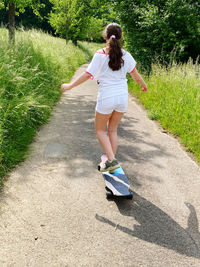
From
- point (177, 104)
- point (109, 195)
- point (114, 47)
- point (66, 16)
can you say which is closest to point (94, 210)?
point (109, 195)

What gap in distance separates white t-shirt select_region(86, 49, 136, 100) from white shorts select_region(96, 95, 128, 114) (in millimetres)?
48

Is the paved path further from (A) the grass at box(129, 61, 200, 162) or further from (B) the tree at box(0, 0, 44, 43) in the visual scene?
(B) the tree at box(0, 0, 44, 43)

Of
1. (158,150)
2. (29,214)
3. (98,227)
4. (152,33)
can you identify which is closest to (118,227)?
(98,227)

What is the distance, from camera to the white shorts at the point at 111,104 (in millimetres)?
3043

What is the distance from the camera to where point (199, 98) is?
5.93 meters

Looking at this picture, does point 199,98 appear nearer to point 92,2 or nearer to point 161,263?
point 161,263

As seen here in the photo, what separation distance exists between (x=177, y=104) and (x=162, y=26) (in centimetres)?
469

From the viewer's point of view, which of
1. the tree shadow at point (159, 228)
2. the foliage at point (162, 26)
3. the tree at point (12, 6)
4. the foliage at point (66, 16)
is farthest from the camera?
the foliage at point (66, 16)

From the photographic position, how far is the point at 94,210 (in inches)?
112

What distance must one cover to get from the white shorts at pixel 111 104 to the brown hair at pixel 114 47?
1.21 ft

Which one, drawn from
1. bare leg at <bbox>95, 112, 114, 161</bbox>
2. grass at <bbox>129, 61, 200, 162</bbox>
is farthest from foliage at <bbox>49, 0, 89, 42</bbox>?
bare leg at <bbox>95, 112, 114, 161</bbox>

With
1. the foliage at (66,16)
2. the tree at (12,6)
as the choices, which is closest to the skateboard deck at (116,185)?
the tree at (12,6)

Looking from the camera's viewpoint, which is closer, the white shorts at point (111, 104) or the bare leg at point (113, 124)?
the white shorts at point (111, 104)

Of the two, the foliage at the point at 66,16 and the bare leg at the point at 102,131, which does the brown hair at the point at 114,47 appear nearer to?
the bare leg at the point at 102,131
